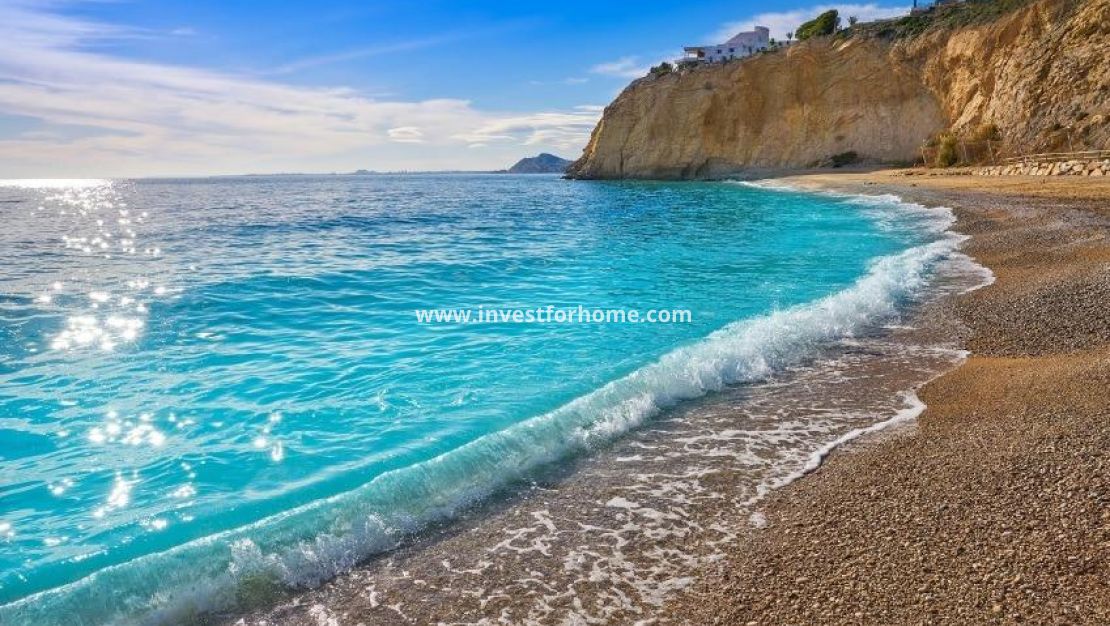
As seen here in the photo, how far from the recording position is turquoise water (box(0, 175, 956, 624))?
4758 mm

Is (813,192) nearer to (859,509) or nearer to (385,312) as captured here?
(385,312)

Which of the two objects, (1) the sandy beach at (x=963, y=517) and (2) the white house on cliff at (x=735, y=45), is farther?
(2) the white house on cliff at (x=735, y=45)

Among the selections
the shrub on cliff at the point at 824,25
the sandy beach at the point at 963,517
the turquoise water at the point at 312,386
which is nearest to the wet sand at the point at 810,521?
the sandy beach at the point at 963,517

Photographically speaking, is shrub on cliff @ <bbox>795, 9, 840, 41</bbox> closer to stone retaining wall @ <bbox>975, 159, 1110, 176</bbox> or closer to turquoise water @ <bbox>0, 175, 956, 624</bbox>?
stone retaining wall @ <bbox>975, 159, 1110, 176</bbox>

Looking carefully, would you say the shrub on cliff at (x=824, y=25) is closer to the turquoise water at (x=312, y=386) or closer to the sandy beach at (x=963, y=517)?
the turquoise water at (x=312, y=386)

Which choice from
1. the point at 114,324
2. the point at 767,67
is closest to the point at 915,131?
the point at 767,67

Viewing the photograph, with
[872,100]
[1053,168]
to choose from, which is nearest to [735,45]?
[872,100]

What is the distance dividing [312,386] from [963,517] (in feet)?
22.9

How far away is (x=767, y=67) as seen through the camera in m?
67.2

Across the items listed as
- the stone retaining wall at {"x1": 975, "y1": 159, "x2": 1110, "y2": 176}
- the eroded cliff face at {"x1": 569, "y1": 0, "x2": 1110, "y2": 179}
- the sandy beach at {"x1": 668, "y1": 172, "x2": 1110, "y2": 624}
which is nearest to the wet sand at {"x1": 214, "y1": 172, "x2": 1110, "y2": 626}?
the sandy beach at {"x1": 668, "y1": 172, "x2": 1110, "y2": 624}

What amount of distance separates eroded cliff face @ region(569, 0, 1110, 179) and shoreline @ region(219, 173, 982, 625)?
3540 centimetres

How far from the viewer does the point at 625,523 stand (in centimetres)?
483

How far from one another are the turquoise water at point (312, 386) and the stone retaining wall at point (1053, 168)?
42.5ft

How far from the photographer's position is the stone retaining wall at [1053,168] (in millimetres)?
26922
